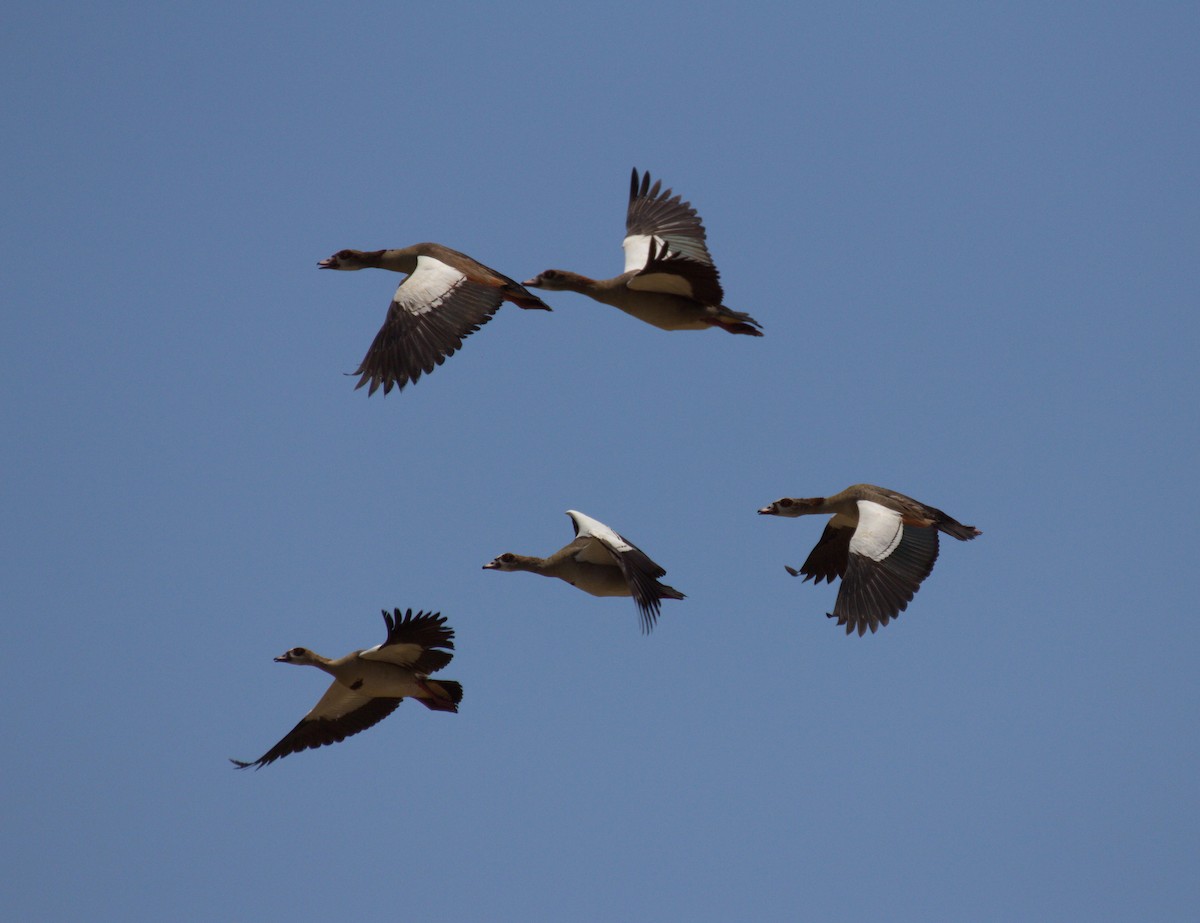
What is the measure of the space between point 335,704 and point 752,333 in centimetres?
705

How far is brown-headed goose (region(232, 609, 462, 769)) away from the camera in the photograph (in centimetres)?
1906

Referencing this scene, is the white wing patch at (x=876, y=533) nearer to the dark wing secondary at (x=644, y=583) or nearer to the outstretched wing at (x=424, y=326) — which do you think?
the dark wing secondary at (x=644, y=583)

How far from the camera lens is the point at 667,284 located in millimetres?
19656

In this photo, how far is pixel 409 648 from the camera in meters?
19.2

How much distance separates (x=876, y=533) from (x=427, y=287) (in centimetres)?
622

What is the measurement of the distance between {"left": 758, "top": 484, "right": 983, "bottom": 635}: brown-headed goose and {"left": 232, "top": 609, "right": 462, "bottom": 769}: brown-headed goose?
15.4 ft

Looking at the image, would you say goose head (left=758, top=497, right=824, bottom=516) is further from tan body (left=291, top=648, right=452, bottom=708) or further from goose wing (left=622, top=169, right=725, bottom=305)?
tan body (left=291, top=648, right=452, bottom=708)

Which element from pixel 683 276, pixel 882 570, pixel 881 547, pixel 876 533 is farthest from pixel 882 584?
pixel 683 276

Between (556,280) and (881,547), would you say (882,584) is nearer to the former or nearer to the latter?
(881,547)

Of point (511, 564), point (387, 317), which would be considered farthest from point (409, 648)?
point (387, 317)

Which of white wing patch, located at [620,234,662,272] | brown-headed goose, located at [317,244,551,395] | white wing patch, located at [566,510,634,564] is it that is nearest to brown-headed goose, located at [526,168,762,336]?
white wing patch, located at [620,234,662,272]

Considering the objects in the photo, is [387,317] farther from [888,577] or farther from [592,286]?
[888,577]

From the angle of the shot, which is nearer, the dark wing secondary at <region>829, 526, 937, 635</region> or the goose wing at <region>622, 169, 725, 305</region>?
the dark wing secondary at <region>829, 526, 937, 635</region>

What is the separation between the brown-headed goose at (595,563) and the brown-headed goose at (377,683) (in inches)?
71.9
